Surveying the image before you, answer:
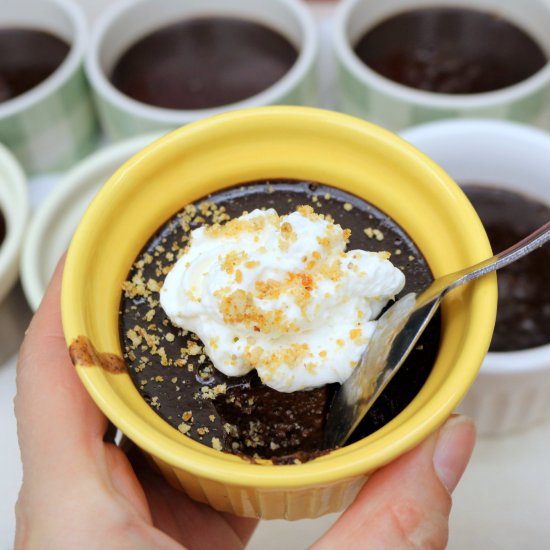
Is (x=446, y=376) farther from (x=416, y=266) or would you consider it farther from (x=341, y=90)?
(x=341, y=90)

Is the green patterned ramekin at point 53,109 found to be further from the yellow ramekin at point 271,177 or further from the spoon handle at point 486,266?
the spoon handle at point 486,266

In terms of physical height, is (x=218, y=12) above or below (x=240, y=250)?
below

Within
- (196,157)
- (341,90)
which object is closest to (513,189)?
(341,90)

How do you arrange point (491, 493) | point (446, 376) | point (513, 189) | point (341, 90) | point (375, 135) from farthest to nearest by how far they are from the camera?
point (341, 90) → point (513, 189) → point (491, 493) → point (375, 135) → point (446, 376)

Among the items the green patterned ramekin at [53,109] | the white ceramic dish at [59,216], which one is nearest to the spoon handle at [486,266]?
the white ceramic dish at [59,216]

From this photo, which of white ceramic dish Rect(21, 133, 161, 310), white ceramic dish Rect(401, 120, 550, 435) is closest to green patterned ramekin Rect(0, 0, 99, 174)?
white ceramic dish Rect(21, 133, 161, 310)

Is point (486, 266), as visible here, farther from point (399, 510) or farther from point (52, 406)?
point (52, 406)
